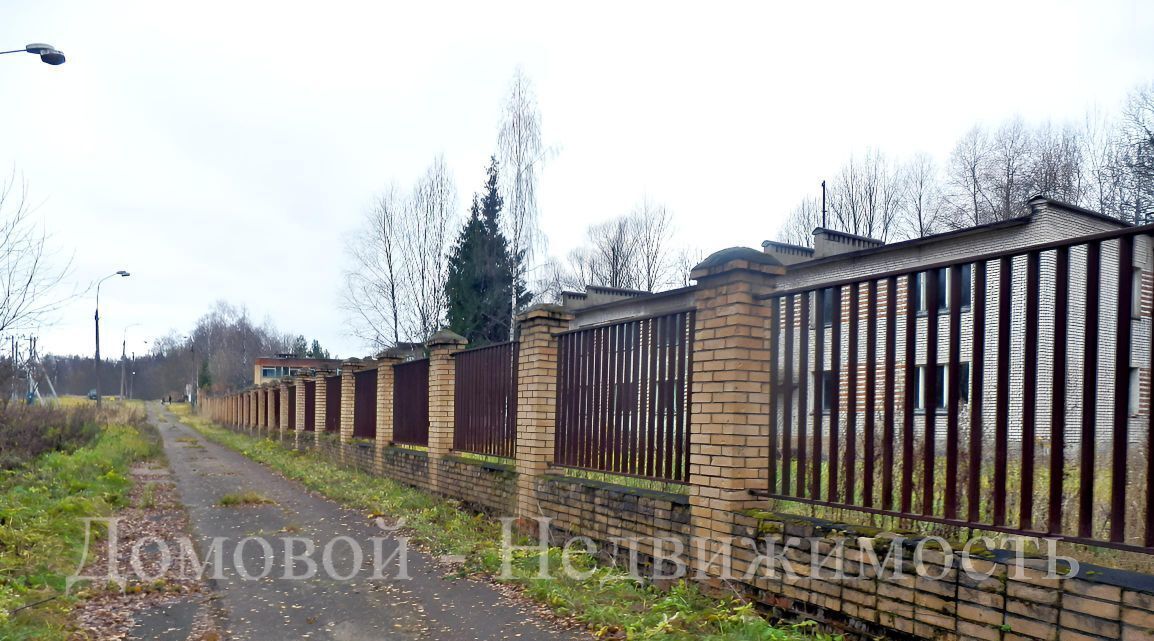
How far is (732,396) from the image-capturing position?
4.80 metres

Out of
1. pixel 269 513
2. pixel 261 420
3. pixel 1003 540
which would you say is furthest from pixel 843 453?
pixel 261 420

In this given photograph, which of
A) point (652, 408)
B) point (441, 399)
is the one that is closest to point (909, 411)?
point (652, 408)

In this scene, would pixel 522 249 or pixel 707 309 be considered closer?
pixel 707 309

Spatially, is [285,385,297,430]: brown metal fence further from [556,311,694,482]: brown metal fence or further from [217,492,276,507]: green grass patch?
[556,311,694,482]: brown metal fence

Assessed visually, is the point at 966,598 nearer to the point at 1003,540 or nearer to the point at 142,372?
the point at 1003,540

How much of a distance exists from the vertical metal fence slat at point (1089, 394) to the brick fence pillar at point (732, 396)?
1.89 m

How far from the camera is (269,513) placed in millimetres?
9930

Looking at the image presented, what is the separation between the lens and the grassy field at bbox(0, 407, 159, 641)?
4.91m

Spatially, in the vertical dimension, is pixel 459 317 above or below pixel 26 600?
above

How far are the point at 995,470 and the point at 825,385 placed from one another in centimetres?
130

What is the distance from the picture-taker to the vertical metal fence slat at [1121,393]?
118 inches

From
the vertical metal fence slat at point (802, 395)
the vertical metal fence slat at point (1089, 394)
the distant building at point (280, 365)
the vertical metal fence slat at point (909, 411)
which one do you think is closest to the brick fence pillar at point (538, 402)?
the vertical metal fence slat at point (802, 395)

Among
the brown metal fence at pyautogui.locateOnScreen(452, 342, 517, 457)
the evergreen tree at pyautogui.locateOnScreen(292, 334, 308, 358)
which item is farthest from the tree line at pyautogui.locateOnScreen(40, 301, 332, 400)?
the brown metal fence at pyautogui.locateOnScreen(452, 342, 517, 457)

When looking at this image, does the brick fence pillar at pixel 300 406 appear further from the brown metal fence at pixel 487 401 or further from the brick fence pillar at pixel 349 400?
the brown metal fence at pixel 487 401
